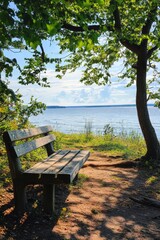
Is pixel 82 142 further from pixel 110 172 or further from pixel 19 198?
pixel 19 198

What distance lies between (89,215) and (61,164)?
828mm

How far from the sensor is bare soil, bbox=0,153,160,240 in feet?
11.9

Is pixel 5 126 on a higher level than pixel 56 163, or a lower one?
higher

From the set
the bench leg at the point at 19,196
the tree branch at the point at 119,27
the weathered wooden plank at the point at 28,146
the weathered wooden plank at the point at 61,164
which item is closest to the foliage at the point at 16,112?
the weathered wooden plank at the point at 28,146

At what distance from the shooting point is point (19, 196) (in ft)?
13.1

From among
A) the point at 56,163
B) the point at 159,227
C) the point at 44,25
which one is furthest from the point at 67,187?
the point at 44,25

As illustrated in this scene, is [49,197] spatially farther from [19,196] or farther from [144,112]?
[144,112]

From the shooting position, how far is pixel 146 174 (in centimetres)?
688

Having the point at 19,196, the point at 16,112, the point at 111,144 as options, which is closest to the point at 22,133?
the point at 19,196

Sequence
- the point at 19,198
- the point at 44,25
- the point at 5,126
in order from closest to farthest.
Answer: the point at 44,25 < the point at 19,198 < the point at 5,126

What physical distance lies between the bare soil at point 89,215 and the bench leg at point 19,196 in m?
0.09

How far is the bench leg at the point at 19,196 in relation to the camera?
3.97 metres

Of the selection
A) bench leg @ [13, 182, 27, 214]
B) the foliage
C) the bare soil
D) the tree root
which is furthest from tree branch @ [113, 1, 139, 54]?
bench leg @ [13, 182, 27, 214]

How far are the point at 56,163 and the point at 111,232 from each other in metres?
1.34
